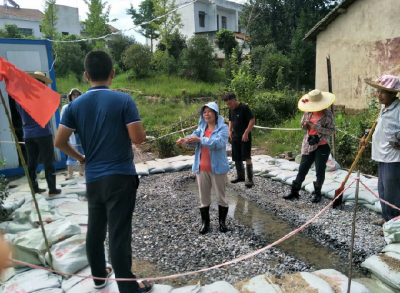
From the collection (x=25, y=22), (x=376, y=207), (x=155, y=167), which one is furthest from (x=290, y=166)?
(x=25, y=22)

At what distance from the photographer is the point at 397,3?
28.0 ft

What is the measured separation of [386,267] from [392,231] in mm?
557

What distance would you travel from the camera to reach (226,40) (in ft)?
62.7

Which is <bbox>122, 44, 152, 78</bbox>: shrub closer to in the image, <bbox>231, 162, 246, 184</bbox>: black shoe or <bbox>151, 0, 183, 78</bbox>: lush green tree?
<bbox>151, 0, 183, 78</bbox>: lush green tree

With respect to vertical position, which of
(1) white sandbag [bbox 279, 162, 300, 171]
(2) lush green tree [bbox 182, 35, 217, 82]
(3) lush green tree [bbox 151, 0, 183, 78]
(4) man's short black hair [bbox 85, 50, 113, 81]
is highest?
(3) lush green tree [bbox 151, 0, 183, 78]

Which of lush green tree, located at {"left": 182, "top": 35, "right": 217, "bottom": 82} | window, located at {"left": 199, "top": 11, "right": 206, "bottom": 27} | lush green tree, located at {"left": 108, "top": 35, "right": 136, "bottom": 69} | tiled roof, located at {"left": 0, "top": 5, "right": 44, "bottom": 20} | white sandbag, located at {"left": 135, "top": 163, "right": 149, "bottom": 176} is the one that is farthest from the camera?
window, located at {"left": 199, "top": 11, "right": 206, "bottom": 27}

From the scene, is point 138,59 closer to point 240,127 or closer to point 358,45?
point 358,45

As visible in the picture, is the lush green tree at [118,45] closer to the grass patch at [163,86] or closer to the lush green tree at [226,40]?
the grass patch at [163,86]

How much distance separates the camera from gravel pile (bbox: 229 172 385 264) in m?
3.35

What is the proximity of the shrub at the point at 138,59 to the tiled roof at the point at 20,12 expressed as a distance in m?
13.9

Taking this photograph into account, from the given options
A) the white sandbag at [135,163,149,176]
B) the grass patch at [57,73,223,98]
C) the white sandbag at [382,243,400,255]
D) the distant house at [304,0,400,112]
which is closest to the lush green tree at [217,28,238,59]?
the grass patch at [57,73,223,98]

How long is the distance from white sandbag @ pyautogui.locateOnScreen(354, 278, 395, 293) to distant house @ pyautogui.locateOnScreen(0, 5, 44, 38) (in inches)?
1132

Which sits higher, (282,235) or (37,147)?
(37,147)

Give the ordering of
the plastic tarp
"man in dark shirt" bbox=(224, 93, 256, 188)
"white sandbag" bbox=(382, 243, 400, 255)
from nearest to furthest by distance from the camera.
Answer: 1. "white sandbag" bbox=(382, 243, 400, 255)
2. "man in dark shirt" bbox=(224, 93, 256, 188)
3. the plastic tarp
